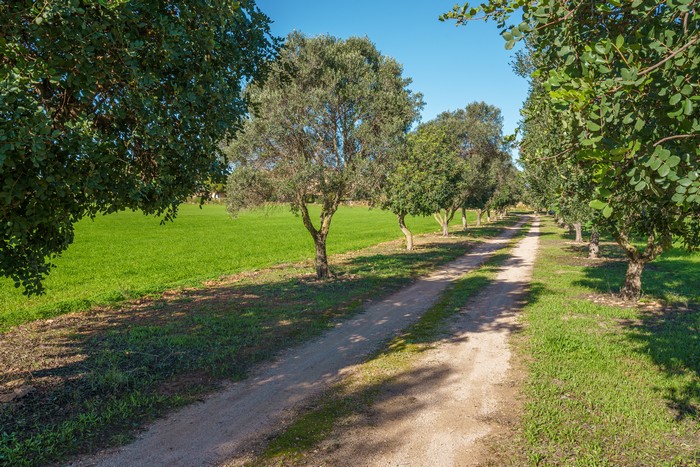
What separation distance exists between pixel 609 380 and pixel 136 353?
11.4m

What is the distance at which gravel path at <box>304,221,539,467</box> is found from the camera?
238 inches

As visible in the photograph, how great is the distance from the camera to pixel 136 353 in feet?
34.3

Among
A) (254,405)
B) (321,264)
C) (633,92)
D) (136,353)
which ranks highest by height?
(633,92)

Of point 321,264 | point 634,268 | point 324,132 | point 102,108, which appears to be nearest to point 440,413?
point 102,108

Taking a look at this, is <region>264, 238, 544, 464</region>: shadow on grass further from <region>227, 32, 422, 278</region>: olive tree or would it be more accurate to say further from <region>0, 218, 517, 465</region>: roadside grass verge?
<region>227, 32, 422, 278</region>: olive tree

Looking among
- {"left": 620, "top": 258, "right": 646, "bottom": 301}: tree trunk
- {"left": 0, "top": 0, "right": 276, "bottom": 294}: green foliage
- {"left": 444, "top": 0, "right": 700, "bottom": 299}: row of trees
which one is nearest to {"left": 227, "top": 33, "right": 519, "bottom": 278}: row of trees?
{"left": 0, "top": 0, "right": 276, "bottom": 294}: green foliage

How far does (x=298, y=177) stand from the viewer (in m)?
17.5

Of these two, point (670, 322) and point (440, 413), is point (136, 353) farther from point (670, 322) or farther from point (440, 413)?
point (670, 322)

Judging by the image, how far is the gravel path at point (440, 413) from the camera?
6.04 m

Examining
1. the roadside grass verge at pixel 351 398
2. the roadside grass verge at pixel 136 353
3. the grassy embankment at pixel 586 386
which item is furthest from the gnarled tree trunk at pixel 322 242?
the roadside grass verge at pixel 351 398

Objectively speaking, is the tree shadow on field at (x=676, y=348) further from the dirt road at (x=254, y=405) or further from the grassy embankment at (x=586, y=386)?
the dirt road at (x=254, y=405)

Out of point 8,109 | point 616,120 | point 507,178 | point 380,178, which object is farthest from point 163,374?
point 507,178

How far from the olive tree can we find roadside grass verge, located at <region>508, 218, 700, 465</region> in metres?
9.85

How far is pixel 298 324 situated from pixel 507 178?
50739 mm
